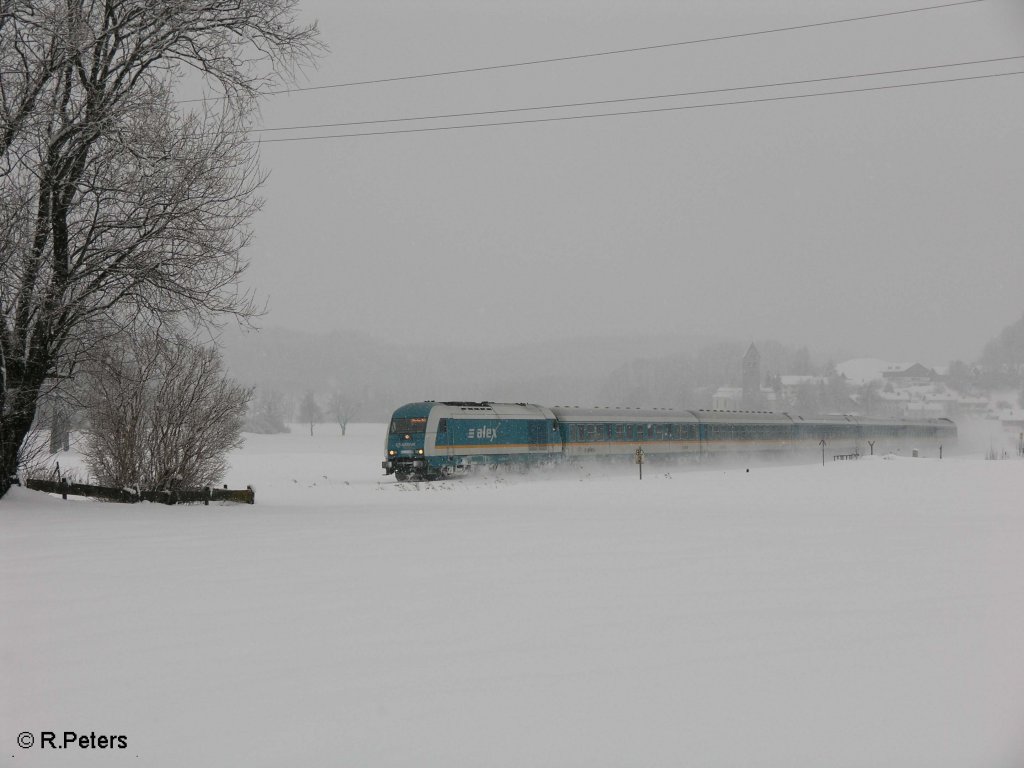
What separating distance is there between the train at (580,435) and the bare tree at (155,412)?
513 inches

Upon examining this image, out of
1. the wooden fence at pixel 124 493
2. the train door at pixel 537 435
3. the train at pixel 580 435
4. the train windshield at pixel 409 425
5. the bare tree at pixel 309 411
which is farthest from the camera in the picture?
the bare tree at pixel 309 411

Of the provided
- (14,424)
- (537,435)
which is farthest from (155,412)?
(537,435)

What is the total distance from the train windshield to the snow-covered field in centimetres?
1835

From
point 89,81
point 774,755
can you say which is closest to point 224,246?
point 89,81

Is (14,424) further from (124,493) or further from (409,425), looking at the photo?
(409,425)

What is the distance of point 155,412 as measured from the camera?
17859 millimetres

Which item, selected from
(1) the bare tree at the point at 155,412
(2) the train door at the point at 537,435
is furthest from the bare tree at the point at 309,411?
(1) the bare tree at the point at 155,412

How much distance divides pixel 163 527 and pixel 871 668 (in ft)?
35.0

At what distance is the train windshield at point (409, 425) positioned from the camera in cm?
3256

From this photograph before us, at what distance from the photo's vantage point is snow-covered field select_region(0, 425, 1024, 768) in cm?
538

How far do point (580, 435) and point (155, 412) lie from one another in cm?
2334

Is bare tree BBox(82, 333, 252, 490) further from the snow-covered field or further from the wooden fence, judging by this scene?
the snow-covered field

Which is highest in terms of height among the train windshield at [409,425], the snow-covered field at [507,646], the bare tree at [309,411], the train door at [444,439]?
the bare tree at [309,411]

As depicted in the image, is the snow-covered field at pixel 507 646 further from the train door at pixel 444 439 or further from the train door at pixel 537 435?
the train door at pixel 537 435
